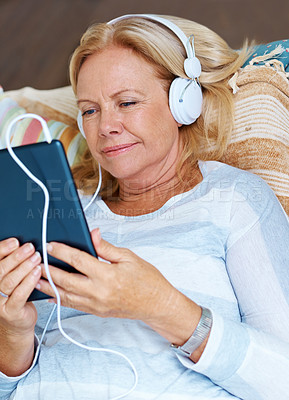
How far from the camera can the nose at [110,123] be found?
1.18m

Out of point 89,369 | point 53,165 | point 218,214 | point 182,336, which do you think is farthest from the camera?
point 218,214

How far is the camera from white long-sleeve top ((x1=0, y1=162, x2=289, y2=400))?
0.91 meters

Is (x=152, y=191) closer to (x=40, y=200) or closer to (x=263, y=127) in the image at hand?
(x=263, y=127)

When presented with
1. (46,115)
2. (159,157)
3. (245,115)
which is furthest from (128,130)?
(46,115)

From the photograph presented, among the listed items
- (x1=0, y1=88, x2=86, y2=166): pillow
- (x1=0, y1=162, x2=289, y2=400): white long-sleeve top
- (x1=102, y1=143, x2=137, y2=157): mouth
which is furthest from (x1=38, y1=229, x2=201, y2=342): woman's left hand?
(x1=0, y1=88, x2=86, y2=166): pillow

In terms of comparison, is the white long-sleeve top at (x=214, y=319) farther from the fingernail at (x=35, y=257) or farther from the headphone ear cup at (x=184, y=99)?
the fingernail at (x=35, y=257)

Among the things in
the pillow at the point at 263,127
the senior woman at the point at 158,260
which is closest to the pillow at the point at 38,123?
the senior woman at the point at 158,260

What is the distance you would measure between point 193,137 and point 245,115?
0.14m

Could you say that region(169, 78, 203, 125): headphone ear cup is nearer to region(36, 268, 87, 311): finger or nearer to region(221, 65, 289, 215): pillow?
region(221, 65, 289, 215): pillow

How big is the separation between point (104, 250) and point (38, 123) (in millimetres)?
851

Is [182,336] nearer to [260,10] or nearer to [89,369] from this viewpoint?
[89,369]

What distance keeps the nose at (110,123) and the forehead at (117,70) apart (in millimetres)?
65

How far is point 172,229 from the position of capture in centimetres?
114

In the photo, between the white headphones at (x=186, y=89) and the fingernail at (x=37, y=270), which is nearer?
the fingernail at (x=37, y=270)
